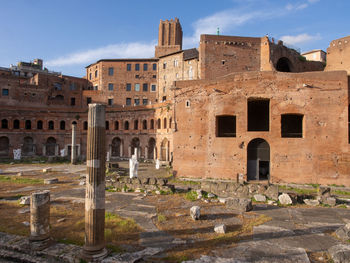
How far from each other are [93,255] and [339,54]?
24.9 m

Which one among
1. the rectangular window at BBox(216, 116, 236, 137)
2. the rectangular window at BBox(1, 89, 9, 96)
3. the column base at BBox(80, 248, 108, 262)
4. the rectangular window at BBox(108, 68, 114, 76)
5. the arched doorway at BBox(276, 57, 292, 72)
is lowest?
the column base at BBox(80, 248, 108, 262)

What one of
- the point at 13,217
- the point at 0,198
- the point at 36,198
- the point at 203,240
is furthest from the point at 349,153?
the point at 0,198

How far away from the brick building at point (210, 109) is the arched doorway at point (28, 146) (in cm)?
15

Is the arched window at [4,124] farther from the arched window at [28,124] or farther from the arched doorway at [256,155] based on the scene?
the arched doorway at [256,155]

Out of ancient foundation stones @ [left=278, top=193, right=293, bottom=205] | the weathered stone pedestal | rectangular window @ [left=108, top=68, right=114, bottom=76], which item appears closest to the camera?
the weathered stone pedestal

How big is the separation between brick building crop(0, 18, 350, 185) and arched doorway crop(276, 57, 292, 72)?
0.13 meters

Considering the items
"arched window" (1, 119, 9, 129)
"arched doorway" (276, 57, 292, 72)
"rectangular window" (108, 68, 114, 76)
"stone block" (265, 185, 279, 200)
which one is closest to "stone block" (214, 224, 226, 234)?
"stone block" (265, 185, 279, 200)

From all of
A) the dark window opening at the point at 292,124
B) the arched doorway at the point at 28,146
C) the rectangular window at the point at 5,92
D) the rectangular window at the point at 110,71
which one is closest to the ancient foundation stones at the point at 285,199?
the dark window opening at the point at 292,124

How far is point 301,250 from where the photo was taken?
6.99 meters

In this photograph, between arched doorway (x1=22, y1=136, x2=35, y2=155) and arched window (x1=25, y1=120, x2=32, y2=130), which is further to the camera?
arched window (x1=25, y1=120, x2=32, y2=130)

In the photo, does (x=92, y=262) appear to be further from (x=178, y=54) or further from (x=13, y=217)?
(x=178, y=54)

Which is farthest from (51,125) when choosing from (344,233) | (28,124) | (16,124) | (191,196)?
(344,233)

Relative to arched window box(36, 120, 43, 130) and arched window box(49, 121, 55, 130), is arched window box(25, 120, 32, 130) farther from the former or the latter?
arched window box(49, 121, 55, 130)

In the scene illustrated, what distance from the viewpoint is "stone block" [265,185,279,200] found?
1227 centimetres
